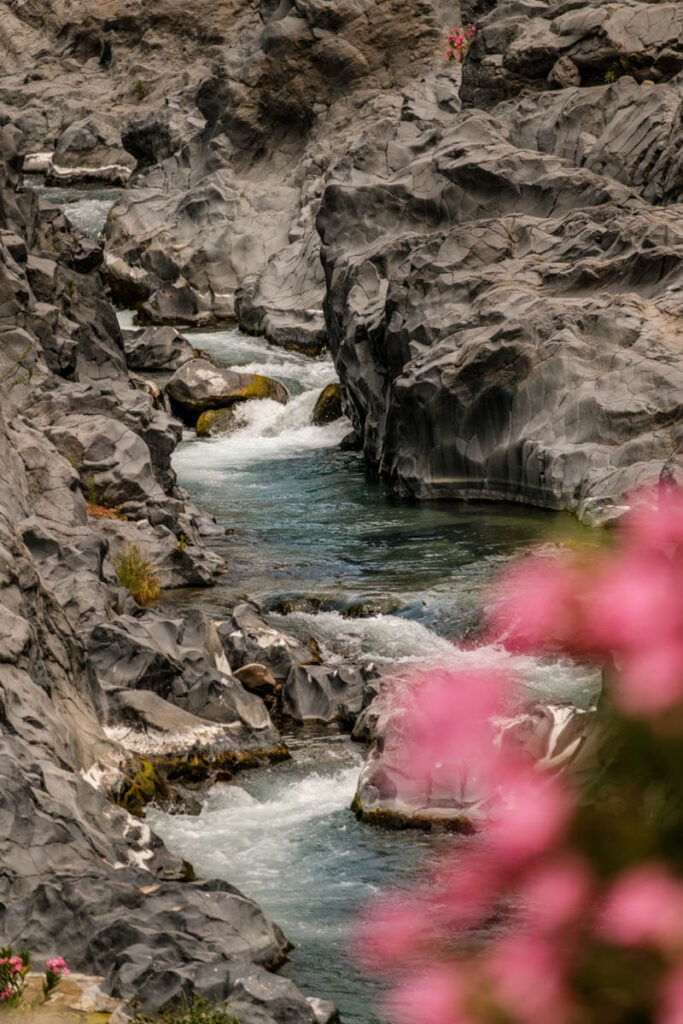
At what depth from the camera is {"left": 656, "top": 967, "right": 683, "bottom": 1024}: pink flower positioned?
214 centimetres

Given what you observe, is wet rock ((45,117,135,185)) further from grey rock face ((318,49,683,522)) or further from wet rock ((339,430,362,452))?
wet rock ((339,430,362,452))

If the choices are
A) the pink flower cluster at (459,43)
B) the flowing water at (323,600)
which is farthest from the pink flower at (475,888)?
the pink flower cluster at (459,43)

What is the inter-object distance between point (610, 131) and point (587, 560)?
28.2 m

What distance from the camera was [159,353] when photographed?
3481 cm

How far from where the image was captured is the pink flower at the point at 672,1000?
214cm

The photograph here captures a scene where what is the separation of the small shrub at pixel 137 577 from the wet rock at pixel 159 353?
14.9m

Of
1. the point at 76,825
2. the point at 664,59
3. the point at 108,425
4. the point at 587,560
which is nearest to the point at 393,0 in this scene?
the point at 664,59

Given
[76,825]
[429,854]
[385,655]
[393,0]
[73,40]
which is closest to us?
[76,825]

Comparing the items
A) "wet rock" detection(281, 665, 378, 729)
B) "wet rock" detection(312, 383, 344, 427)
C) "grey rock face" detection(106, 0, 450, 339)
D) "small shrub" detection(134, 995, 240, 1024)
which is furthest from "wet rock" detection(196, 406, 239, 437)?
"small shrub" detection(134, 995, 240, 1024)

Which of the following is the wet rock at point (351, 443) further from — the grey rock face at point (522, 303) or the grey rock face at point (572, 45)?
the grey rock face at point (572, 45)

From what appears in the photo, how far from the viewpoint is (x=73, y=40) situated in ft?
228

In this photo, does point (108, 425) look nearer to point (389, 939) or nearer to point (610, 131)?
point (610, 131)

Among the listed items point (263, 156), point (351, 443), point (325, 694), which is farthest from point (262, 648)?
point (263, 156)

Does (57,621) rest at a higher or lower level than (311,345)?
higher
